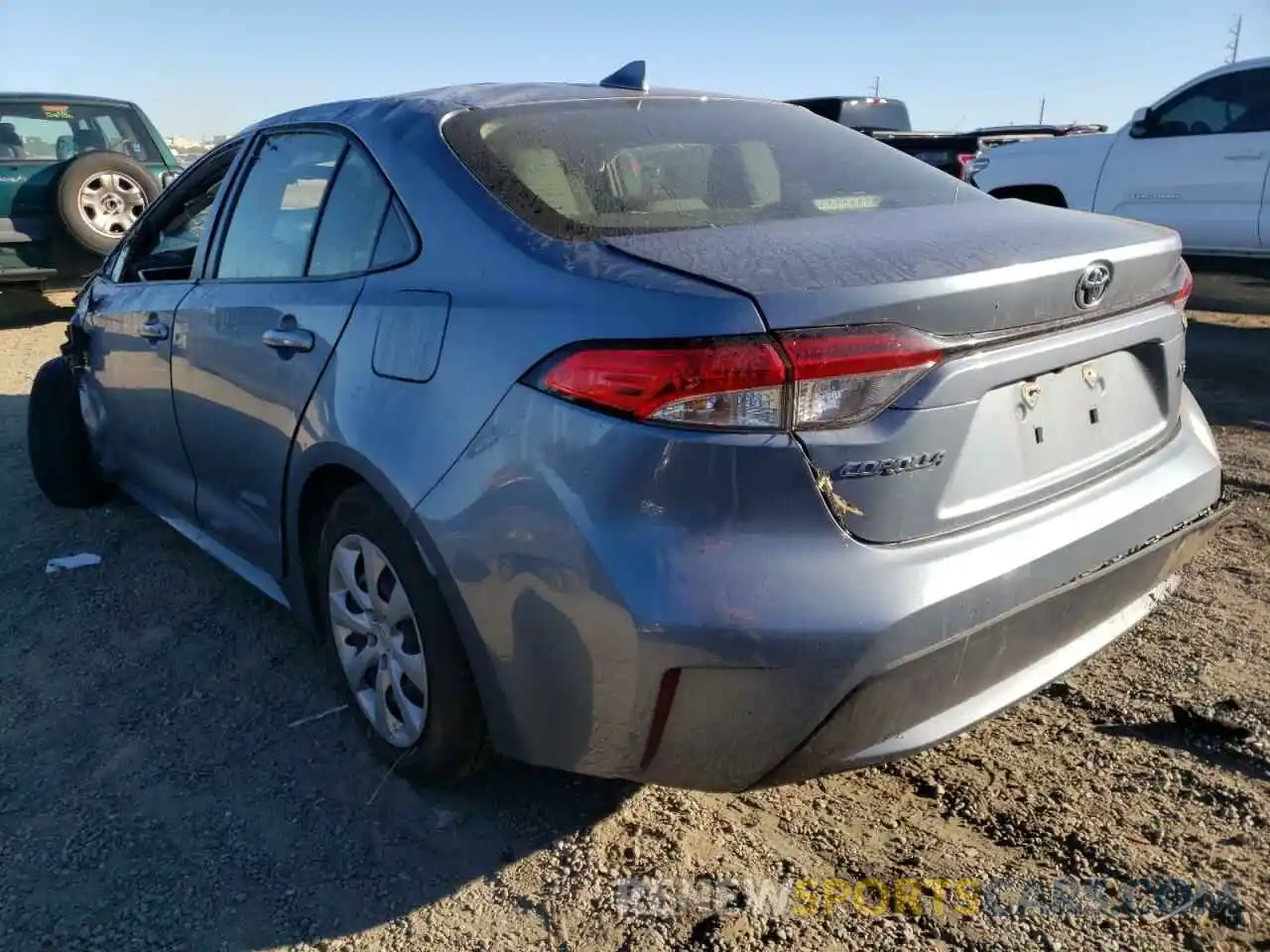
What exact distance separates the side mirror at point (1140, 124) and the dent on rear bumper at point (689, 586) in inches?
291

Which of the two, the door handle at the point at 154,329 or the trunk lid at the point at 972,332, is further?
the door handle at the point at 154,329

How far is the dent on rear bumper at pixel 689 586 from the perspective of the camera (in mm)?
1841

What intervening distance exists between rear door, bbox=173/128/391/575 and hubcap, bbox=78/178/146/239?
19.9 feet

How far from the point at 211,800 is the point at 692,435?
5.35ft

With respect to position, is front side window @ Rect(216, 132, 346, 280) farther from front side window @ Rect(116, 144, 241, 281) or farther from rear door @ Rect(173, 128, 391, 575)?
front side window @ Rect(116, 144, 241, 281)

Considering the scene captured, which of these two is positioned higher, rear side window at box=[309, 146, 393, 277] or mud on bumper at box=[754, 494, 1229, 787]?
rear side window at box=[309, 146, 393, 277]

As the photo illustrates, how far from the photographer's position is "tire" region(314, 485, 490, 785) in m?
2.31

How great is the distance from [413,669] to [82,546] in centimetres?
256

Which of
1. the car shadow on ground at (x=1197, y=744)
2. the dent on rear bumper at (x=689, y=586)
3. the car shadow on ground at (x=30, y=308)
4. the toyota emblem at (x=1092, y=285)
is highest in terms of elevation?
the toyota emblem at (x=1092, y=285)

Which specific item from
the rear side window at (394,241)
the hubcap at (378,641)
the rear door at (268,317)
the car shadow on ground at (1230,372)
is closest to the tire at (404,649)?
the hubcap at (378,641)

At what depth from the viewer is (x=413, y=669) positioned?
2445mm

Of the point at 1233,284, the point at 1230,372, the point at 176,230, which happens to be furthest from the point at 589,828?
the point at 1233,284

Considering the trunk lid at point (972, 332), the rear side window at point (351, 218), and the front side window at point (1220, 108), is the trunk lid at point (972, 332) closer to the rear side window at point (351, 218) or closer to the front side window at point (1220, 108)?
the rear side window at point (351, 218)

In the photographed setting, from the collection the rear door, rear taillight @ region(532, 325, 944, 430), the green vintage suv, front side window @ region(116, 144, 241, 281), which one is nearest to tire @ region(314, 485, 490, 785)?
the rear door
